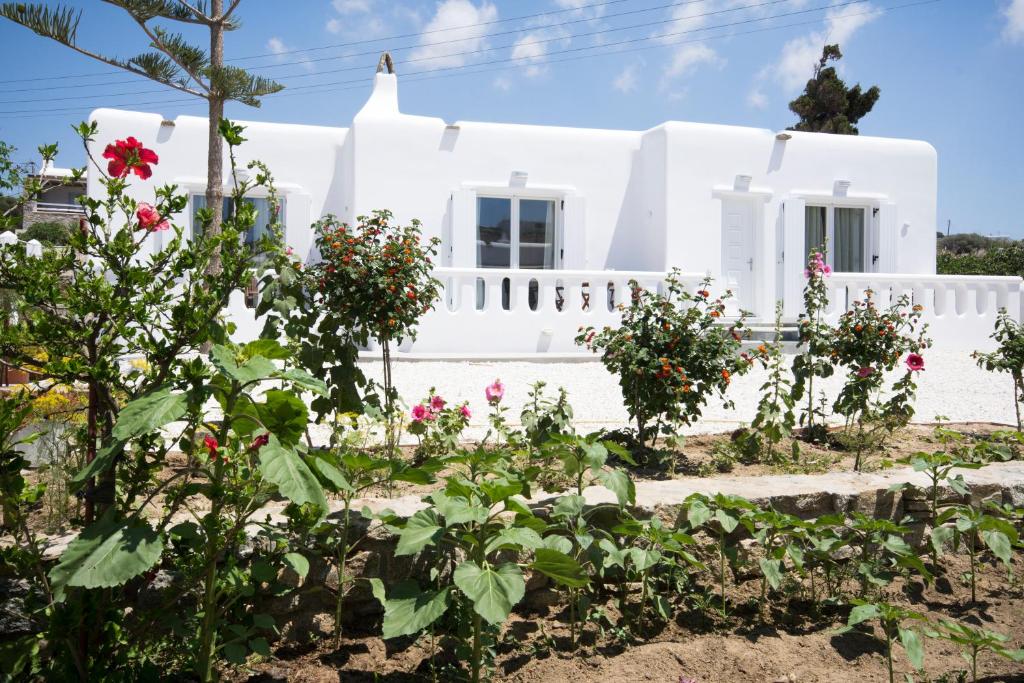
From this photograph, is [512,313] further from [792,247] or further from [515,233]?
[792,247]

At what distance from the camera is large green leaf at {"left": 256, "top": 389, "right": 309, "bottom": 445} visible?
196 cm

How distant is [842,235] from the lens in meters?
14.2

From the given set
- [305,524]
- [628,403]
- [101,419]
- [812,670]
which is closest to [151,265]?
[101,419]

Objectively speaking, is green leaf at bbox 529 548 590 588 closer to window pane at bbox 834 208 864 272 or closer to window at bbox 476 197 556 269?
window at bbox 476 197 556 269

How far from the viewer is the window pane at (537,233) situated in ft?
43.2

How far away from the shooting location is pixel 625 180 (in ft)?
43.8

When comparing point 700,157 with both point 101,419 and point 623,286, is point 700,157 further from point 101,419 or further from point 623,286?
point 101,419

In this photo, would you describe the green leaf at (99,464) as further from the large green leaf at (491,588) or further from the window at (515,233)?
the window at (515,233)

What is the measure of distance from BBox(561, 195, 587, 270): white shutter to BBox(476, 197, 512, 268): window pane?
92 centimetres

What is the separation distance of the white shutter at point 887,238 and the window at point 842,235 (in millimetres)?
269

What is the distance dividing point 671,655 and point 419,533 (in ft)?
3.21

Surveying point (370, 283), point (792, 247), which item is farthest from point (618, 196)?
point (370, 283)

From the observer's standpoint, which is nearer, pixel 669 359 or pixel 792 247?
pixel 669 359

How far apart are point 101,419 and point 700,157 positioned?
12.0 metres
